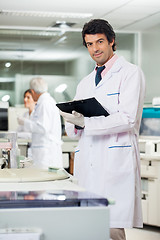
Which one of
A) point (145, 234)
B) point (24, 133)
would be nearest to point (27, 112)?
point (24, 133)

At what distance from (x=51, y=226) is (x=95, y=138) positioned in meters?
1.30

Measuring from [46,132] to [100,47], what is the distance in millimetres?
2680

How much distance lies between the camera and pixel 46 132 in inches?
200

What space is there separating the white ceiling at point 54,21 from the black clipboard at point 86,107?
98.1 inches

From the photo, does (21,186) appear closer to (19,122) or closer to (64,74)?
(19,122)

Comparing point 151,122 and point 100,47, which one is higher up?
point 100,47

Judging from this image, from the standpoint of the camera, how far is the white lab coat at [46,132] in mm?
5027

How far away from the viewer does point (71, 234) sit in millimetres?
Answer: 1180

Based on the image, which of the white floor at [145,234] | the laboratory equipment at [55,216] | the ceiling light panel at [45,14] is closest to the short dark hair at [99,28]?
the laboratory equipment at [55,216]

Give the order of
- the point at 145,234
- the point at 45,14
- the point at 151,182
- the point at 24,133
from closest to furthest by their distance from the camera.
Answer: the point at 145,234
the point at 151,182
the point at 45,14
the point at 24,133

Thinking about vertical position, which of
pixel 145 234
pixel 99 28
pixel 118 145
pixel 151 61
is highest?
pixel 151 61

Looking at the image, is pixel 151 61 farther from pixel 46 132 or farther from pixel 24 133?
pixel 24 133

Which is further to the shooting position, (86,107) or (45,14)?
(45,14)

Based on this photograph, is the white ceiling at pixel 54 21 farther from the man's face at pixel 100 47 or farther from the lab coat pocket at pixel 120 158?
the lab coat pocket at pixel 120 158
